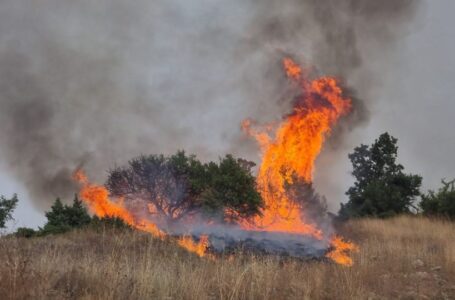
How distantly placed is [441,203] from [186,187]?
1476 centimetres

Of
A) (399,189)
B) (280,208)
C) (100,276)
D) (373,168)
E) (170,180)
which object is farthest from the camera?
(373,168)

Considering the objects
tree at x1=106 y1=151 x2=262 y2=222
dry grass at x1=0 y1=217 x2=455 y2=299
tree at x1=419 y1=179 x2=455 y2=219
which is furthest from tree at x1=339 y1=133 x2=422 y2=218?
dry grass at x1=0 y1=217 x2=455 y2=299

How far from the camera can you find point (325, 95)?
68.3 feet

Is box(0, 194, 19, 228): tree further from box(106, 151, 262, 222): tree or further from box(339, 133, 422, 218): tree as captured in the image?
box(339, 133, 422, 218): tree

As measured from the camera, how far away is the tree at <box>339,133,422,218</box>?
31047mm

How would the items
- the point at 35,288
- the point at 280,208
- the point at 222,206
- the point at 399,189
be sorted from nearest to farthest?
the point at 35,288
the point at 280,208
the point at 222,206
the point at 399,189

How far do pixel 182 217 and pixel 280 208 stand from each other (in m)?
6.99

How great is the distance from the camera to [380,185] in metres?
31.8

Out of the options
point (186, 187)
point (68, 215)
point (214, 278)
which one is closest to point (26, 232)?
point (68, 215)

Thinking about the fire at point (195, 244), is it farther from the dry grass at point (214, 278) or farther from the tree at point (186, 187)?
the tree at point (186, 187)

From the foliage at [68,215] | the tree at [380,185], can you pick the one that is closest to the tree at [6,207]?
the foliage at [68,215]

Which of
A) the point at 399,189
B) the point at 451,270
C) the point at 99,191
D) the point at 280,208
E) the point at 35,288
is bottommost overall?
the point at 35,288

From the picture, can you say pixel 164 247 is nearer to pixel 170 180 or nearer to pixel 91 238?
pixel 91 238

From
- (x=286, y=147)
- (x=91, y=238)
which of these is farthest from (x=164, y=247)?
(x=286, y=147)
